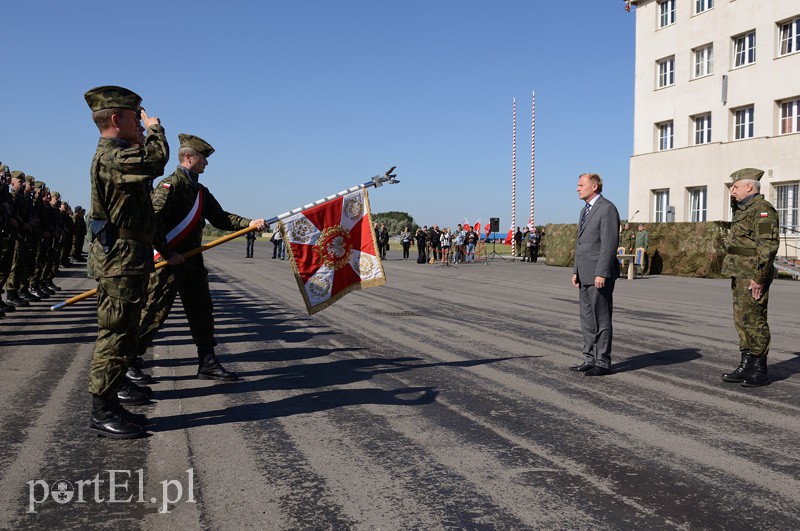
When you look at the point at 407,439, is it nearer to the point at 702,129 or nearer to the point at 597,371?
the point at 597,371

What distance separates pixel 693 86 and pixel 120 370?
35670 millimetres

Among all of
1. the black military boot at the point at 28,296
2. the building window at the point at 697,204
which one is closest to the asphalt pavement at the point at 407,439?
the black military boot at the point at 28,296

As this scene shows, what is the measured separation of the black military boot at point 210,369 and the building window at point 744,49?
106 ft

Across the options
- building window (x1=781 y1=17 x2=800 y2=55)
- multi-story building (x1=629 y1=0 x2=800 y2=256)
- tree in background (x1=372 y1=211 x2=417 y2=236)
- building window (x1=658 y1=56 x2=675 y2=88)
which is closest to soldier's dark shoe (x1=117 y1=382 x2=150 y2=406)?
multi-story building (x1=629 y1=0 x2=800 y2=256)

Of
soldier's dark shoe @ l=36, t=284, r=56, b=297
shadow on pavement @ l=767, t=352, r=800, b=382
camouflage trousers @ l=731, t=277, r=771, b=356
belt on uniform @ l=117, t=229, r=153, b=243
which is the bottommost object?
shadow on pavement @ l=767, t=352, r=800, b=382

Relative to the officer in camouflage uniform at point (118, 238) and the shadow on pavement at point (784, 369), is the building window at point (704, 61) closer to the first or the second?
the shadow on pavement at point (784, 369)

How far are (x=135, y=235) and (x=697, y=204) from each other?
3419 centimetres

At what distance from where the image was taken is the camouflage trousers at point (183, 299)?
639cm

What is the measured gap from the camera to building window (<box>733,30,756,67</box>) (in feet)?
106

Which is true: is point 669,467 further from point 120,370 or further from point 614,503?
point 120,370

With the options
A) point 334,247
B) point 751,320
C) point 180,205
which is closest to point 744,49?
point 751,320

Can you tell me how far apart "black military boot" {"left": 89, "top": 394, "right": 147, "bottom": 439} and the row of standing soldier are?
730cm

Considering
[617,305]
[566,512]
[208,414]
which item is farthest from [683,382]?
[617,305]

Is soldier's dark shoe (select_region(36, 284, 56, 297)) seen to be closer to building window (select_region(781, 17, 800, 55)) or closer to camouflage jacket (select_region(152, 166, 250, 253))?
camouflage jacket (select_region(152, 166, 250, 253))
